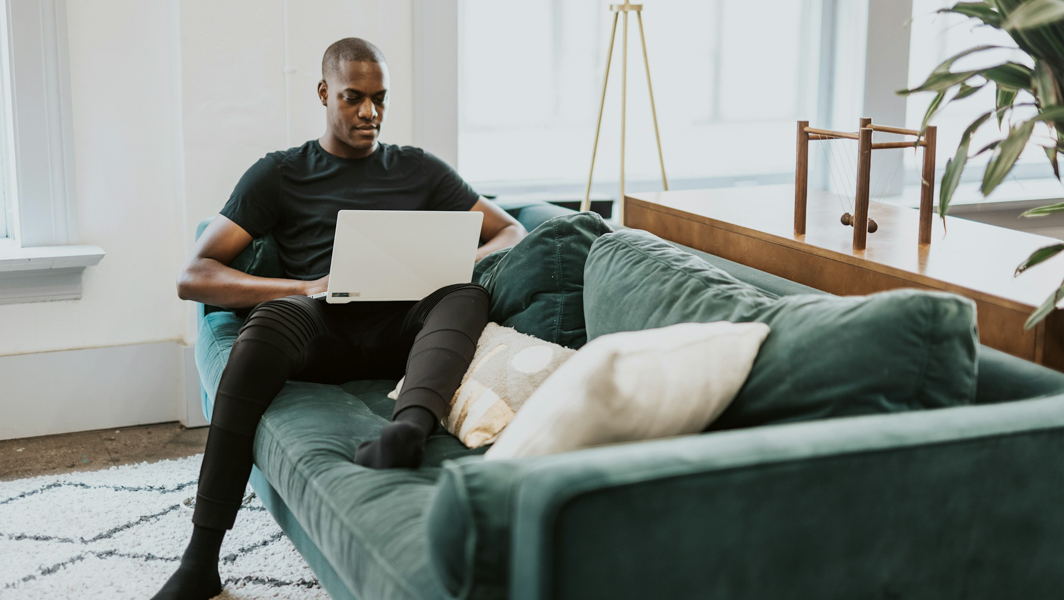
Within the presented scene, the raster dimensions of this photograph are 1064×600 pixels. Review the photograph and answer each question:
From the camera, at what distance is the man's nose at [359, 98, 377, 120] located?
2.52 metres

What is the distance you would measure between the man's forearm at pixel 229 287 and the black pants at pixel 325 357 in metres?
0.17

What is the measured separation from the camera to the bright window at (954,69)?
433 cm

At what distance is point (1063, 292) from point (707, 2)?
3.02 meters

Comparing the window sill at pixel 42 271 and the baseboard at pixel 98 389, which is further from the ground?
the window sill at pixel 42 271

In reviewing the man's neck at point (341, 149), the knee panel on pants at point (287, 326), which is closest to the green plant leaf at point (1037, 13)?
the knee panel on pants at point (287, 326)

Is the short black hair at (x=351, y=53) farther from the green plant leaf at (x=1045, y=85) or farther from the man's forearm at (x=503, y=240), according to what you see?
the green plant leaf at (x=1045, y=85)

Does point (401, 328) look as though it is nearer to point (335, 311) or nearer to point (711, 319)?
point (335, 311)

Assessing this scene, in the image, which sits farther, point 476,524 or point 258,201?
point 258,201

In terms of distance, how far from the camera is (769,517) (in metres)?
1.05

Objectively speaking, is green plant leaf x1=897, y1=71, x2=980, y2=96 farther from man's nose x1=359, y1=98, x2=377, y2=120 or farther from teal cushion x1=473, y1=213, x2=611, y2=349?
man's nose x1=359, y1=98, x2=377, y2=120

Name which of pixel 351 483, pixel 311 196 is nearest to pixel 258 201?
pixel 311 196

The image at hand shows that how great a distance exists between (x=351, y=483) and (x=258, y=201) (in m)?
1.18

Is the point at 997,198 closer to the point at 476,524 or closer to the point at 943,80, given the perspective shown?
the point at 943,80

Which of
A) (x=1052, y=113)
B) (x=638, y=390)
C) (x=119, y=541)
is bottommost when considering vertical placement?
(x=119, y=541)
